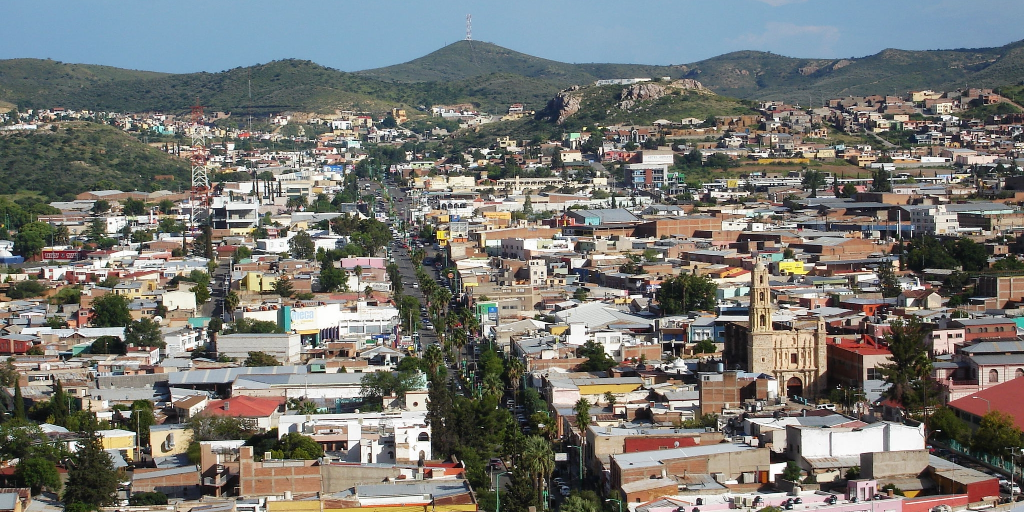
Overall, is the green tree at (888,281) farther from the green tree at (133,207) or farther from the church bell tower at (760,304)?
the green tree at (133,207)

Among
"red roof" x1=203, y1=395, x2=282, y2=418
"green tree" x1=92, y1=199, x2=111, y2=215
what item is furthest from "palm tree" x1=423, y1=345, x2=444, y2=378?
"green tree" x1=92, y1=199, x2=111, y2=215

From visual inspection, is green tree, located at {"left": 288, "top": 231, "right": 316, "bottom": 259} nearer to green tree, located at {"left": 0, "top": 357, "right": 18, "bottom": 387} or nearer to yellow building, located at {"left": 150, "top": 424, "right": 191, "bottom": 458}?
green tree, located at {"left": 0, "top": 357, "right": 18, "bottom": 387}

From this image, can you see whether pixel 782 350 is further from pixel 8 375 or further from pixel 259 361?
pixel 8 375

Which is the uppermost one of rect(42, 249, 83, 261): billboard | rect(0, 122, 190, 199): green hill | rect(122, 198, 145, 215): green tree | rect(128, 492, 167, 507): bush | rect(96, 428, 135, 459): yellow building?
rect(0, 122, 190, 199): green hill

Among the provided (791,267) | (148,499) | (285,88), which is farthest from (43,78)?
(148,499)

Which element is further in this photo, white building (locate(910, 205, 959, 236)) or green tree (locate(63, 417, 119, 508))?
Answer: white building (locate(910, 205, 959, 236))

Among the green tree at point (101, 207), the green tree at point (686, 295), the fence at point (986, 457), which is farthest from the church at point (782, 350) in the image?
the green tree at point (101, 207)
